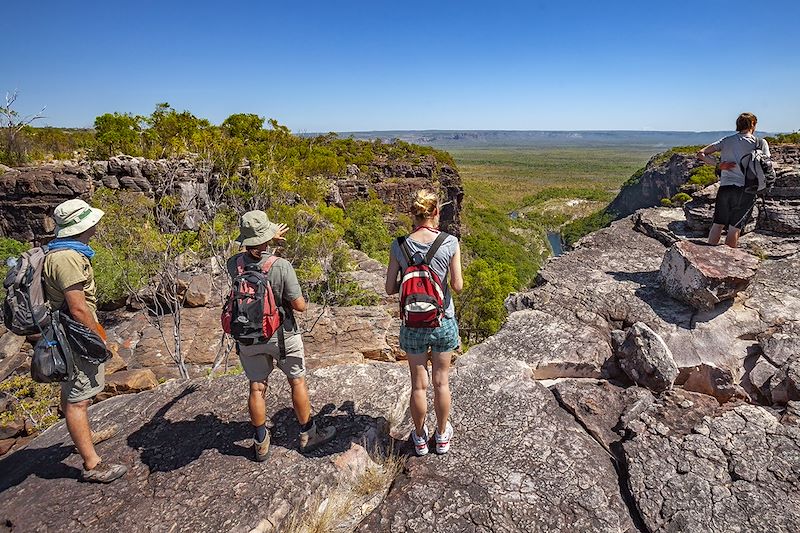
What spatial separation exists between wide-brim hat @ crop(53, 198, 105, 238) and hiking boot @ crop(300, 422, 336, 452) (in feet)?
7.96

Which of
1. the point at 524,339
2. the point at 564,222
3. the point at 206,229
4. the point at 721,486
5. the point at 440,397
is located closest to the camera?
the point at 721,486

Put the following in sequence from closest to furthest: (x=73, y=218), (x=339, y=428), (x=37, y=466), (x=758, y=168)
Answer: (x=73, y=218) → (x=37, y=466) → (x=339, y=428) → (x=758, y=168)

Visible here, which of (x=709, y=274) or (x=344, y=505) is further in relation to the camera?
(x=709, y=274)

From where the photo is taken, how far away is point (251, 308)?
3355 mm

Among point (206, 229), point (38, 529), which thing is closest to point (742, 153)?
point (38, 529)

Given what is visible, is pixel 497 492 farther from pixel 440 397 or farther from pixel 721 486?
pixel 721 486

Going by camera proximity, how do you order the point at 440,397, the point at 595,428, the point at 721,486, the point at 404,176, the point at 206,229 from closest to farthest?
the point at 721,486 < the point at 440,397 < the point at 595,428 < the point at 206,229 < the point at 404,176

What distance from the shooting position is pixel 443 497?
3.28 metres

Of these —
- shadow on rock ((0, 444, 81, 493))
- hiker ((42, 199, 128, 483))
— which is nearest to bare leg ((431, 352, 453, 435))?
hiker ((42, 199, 128, 483))

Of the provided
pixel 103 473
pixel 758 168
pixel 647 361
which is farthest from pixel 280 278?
pixel 758 168

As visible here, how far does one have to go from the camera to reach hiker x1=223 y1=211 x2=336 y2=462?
3395 mm

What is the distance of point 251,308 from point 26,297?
166 cm

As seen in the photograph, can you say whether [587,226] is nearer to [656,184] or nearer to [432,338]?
[656,184]

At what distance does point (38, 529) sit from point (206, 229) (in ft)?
29.5
